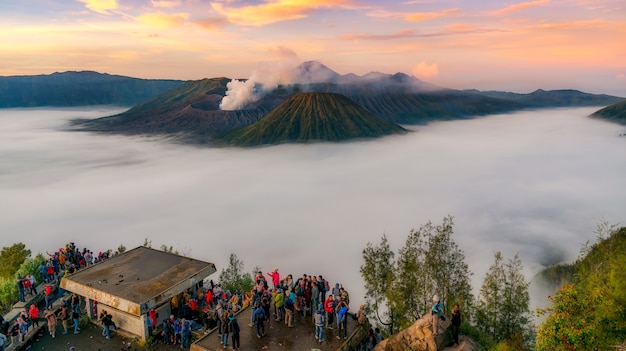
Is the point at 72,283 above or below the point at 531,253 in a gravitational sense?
above

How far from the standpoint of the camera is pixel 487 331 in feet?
117

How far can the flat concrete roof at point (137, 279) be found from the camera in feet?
82.9

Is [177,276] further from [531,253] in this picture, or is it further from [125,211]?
[125,211]

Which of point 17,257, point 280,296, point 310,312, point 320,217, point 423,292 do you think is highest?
point 280,296

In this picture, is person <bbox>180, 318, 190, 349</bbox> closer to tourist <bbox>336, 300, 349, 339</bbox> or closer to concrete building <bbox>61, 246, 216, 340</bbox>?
concrete building <bbox>61, 246, 216, 340</bbox>

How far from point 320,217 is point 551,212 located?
109590 millimetres

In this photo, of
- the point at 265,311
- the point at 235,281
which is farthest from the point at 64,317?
the point at 235,281

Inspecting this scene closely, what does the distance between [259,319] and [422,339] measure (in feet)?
28.9

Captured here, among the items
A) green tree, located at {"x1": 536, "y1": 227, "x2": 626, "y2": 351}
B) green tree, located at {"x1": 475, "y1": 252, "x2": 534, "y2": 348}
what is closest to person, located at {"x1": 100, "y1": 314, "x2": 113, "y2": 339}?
green tree, located at {"x1": 536, "y1": 227, "x2": 626, "y2": 351}

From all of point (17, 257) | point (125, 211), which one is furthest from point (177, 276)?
point (125, 211)

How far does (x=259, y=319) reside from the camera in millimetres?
22703

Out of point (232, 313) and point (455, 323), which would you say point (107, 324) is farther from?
point (455, 323)

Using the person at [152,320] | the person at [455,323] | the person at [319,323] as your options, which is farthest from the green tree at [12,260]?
the person at [455,323]

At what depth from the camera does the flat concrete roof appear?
82.9 ft
